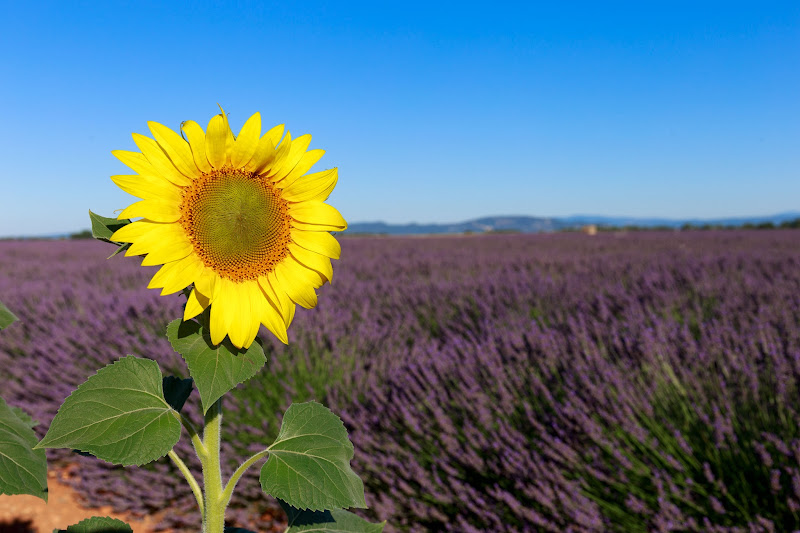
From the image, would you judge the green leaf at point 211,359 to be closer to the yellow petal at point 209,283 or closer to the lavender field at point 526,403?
the yellow petal at point 209,283

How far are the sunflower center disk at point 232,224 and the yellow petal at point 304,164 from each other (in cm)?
4

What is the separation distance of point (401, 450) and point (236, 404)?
898 mm

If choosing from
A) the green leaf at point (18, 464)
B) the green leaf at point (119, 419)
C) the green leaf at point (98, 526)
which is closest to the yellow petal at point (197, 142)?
the green leaf at point (119, 419)

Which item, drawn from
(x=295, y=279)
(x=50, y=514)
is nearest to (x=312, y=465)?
(x=295, y=279)

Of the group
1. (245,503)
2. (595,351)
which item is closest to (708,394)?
(595,351)

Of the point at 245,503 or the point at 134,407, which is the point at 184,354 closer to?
the point at 134,407

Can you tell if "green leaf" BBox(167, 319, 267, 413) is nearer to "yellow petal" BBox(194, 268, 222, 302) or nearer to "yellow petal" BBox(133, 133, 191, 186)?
"yellow petal" BBox(194, 268, 222, 302)

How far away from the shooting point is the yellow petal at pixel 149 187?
0.61m

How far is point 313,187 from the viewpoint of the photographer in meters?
0.68

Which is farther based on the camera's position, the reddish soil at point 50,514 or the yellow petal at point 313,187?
the reddish soil at point 50,514

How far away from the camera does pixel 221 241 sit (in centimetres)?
65

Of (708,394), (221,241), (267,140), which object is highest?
(267,140)

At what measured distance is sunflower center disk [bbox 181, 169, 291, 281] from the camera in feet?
2.12

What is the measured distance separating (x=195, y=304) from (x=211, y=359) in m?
0.07
